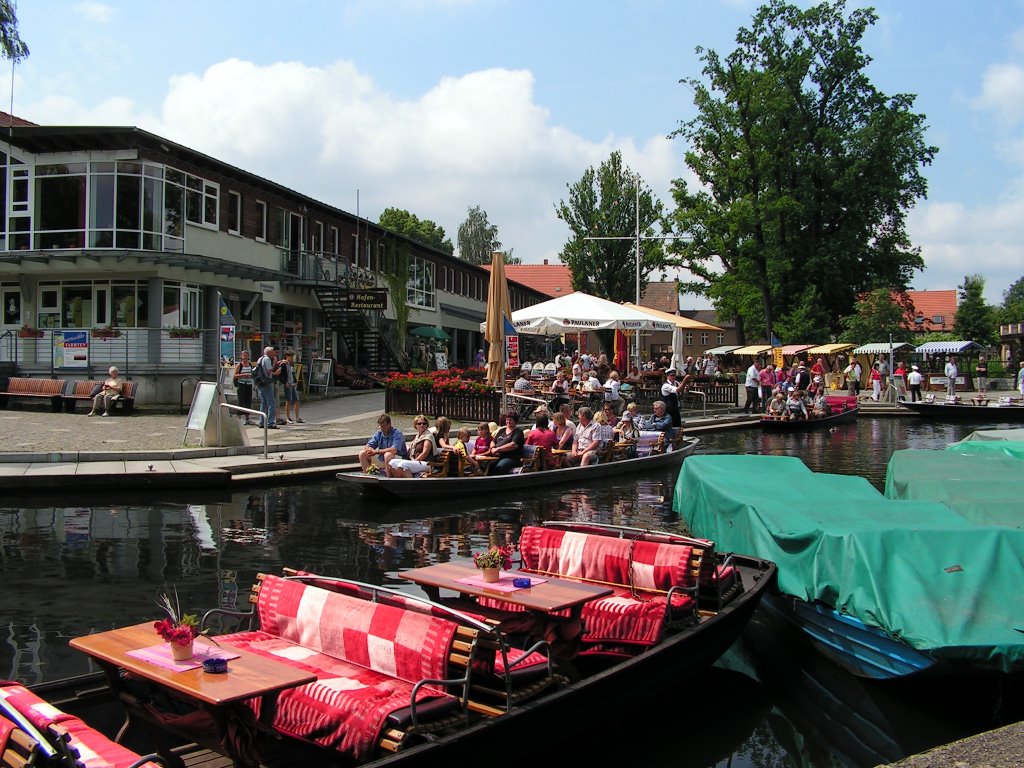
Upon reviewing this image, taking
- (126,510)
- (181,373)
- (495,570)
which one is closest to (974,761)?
(495,570)

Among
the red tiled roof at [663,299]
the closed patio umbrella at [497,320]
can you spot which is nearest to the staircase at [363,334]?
the closed patio umbrella at [497,320]

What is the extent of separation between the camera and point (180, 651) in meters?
4.73

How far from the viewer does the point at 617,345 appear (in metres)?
33.1

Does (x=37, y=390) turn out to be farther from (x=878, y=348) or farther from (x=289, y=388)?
(x=878, y=348)

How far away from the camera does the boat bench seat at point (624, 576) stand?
6.88 m

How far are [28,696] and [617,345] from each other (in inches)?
1157

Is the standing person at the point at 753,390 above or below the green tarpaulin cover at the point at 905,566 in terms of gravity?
above

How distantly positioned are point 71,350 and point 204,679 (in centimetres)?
2312

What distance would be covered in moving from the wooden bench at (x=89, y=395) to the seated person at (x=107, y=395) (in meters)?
0.10

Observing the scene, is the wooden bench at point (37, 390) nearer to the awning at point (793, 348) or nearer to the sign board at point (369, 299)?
the sign board at point (369, 299)

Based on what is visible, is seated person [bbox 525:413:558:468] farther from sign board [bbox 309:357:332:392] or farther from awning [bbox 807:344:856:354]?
awning [bbox 807:344:856:354]

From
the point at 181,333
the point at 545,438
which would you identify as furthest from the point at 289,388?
the point at 545,438

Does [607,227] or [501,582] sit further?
[607,227]

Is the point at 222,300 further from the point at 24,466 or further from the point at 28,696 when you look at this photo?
the point at 28,696
